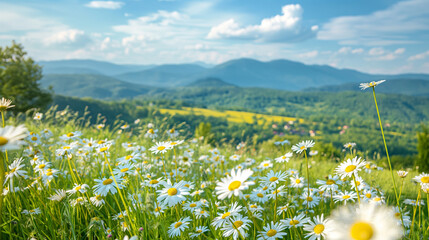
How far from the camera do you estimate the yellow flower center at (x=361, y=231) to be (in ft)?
2.26

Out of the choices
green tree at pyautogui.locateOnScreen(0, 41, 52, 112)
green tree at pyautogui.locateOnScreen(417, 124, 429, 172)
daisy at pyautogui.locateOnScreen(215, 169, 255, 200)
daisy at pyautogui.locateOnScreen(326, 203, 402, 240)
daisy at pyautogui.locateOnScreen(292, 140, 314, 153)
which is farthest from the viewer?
green tree at pyautogui.locateOnScreen(0, 41, 52, 112)

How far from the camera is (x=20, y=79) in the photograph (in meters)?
33.2

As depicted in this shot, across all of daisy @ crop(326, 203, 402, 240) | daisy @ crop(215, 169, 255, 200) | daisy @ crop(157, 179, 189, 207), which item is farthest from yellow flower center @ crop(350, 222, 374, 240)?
daisy @ crop(157, 179, 189, 207)

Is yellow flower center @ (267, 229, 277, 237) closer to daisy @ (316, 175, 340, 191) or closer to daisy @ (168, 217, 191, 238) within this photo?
daisy @ (168, 217, 191, 238)

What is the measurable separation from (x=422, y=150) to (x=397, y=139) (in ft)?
284

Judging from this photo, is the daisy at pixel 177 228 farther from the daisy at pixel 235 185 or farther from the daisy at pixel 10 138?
the daisy at pixel 10 138

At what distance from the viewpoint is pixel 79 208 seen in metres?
2.39

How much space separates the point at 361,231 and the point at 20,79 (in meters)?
42.6

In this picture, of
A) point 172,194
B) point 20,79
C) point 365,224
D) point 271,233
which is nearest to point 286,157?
point 271,233

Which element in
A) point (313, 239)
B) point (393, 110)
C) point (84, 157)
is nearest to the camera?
point (313, 239)

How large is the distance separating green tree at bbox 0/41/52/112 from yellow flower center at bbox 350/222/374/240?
40.3 meters

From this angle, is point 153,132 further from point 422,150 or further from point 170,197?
point 422,150

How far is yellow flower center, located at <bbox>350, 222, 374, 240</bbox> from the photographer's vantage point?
0.69 m

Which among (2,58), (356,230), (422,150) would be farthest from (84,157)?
(2,58)
